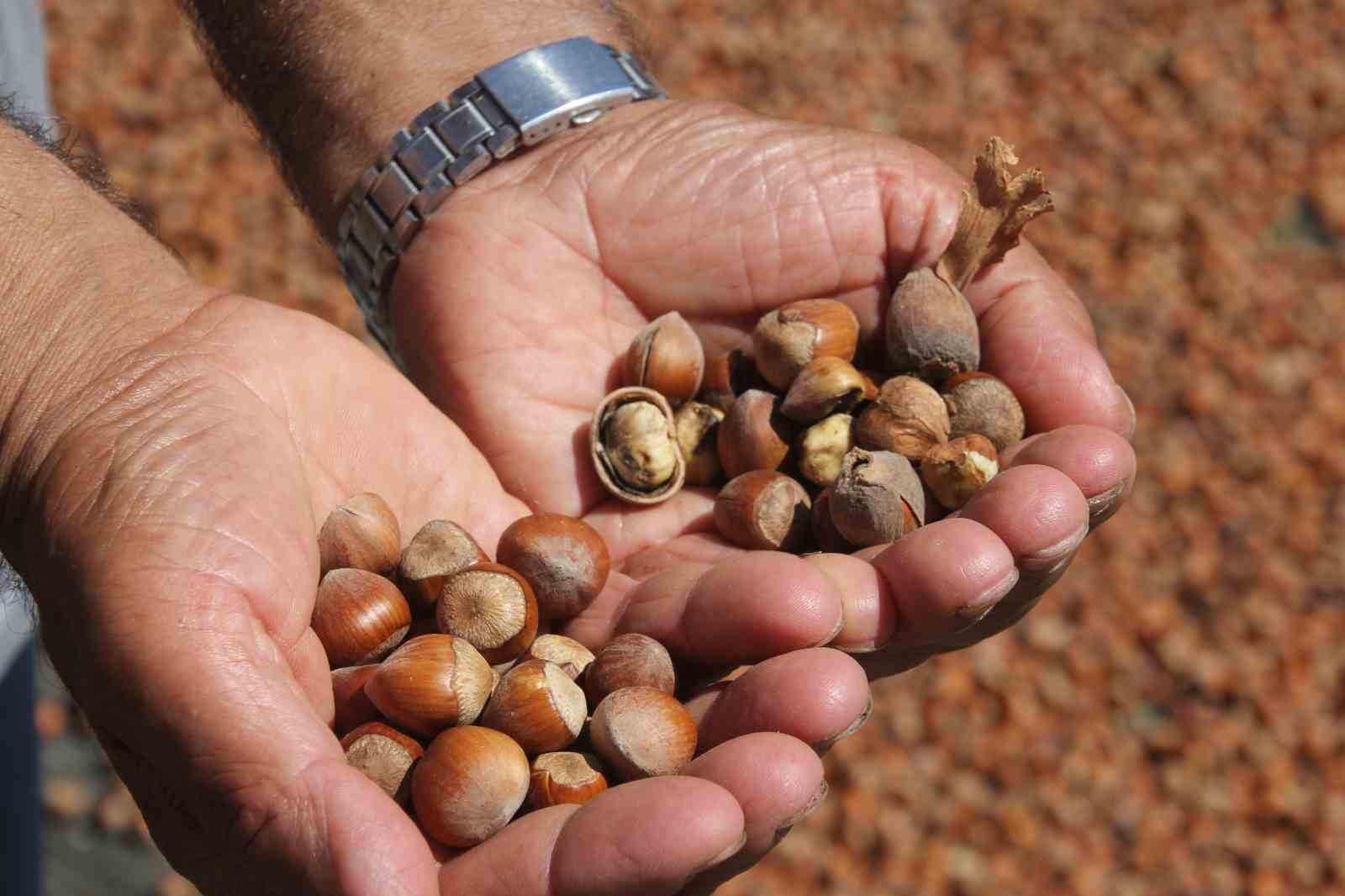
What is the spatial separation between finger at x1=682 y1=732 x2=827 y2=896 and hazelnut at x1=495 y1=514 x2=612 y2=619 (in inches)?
29.6

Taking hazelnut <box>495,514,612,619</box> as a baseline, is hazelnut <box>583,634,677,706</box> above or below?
below

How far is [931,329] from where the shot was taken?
119 inches

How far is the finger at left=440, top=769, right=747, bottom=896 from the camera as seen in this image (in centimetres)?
190

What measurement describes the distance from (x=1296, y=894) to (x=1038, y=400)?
2.95 metres

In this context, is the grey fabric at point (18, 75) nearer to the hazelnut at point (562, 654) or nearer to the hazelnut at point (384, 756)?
the hazelnut at point (384, 756)

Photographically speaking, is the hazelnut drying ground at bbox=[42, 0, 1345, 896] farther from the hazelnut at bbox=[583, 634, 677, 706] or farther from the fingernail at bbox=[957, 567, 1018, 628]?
the fingernail at bbox=[957, 567, 1018, 628]

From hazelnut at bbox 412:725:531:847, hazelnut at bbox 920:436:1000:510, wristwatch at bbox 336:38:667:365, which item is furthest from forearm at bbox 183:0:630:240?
hazelnut at bbox 412:725:531:847

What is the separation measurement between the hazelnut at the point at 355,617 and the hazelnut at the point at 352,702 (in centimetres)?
6

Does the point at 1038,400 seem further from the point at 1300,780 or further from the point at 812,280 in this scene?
the point at 1300,780

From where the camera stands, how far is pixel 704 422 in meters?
3.34

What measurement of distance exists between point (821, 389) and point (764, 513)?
0.37m

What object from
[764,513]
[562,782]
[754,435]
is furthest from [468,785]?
[754,435]

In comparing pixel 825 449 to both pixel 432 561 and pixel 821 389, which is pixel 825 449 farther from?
pixel 432 561

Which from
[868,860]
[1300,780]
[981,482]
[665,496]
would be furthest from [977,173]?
[1300,780]
